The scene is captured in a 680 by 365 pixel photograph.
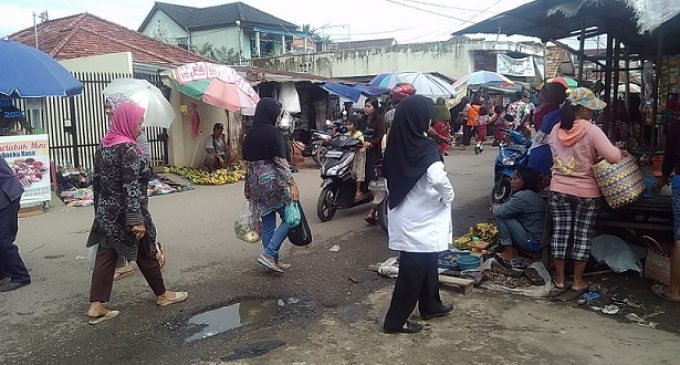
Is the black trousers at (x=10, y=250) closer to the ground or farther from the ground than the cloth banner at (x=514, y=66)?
closer to the ground

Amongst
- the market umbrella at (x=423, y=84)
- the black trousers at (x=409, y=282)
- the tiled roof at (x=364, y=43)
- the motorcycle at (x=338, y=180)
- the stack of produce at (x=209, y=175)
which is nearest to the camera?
the black trousers at (x=409, y=282)

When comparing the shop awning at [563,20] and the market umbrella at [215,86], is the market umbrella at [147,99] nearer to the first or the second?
the market umbrella at [215,86]

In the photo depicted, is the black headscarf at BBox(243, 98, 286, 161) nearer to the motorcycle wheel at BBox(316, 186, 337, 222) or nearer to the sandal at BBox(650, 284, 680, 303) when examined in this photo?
the motorcycle wheel at BBox(316, 186, 337, 222)

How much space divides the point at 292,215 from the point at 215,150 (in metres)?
7.60

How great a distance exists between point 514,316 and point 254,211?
2607mm

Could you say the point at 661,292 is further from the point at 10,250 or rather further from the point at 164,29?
the point at 164,29

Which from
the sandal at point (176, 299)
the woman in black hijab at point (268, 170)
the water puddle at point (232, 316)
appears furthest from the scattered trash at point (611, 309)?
the sandal at point (176, 299)

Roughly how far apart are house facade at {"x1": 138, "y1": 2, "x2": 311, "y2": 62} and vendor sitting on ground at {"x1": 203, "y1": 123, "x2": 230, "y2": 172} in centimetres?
1803

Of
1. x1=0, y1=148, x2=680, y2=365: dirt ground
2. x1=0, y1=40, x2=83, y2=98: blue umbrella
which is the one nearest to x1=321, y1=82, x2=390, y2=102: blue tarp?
x1=0, y1=40, x2=83, y2=98: blue umbrella

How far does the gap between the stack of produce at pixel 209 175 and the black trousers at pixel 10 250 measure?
6276 millimetres

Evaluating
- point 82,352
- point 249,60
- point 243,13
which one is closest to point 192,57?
point 249,60

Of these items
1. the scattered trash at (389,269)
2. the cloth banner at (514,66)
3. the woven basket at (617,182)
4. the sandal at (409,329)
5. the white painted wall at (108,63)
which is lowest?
the sandal at (409,329)

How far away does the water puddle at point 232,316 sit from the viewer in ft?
13.9

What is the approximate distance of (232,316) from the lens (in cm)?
452
